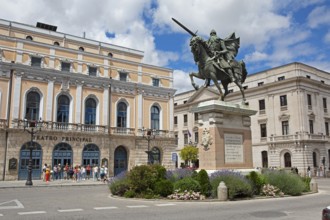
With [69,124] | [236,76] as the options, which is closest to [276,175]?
[236,76]

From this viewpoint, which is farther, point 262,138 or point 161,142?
point 262,138

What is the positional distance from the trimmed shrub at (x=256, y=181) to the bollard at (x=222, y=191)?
169cm

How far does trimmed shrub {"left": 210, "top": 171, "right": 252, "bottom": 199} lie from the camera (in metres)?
13.1

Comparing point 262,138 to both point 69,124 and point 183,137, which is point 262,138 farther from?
point 69,124

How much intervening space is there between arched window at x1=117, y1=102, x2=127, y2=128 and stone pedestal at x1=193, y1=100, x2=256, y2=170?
28.1m

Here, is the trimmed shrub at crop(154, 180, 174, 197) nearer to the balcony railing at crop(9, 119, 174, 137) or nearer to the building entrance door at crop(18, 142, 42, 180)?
the building entrance door at crop(18, 142, 42, 180)

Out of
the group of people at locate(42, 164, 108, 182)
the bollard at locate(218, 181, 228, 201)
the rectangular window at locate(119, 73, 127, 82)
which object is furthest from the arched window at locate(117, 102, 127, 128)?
the bollard at locate(218, 181, 228, 201)

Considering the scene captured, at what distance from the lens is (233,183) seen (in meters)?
13.1

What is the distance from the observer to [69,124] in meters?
38.0

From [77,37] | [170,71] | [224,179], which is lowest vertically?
[224,179]

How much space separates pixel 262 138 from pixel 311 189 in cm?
3795

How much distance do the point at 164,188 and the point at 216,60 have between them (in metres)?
6.41

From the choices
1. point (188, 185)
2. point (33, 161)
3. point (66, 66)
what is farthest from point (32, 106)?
point (188, 185)

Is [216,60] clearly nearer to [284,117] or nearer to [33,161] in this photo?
[33,161]
